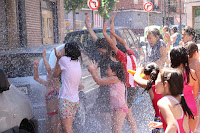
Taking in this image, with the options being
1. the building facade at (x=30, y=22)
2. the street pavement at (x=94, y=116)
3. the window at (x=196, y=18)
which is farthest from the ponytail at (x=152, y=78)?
the window at (x=196, y=18)

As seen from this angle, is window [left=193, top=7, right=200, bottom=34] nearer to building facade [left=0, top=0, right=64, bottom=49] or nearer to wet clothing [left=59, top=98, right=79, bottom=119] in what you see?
building facade [left=0, top=0, right=64, bottom=49]

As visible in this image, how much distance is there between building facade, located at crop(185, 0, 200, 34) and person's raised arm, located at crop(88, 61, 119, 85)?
2812 centimetres

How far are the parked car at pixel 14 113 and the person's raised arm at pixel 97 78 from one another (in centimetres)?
85

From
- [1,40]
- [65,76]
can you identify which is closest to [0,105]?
[65,76]

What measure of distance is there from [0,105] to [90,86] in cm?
296

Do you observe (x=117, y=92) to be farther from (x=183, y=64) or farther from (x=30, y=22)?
(x=30, y=22)

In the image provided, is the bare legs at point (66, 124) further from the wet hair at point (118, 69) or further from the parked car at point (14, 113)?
the wet hair at point (118, 69)

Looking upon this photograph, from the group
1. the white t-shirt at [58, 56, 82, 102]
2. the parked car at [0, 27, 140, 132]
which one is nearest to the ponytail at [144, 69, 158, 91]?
the white t-shirt at [58, 56, 82, 102]

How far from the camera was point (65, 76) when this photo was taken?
4.46m

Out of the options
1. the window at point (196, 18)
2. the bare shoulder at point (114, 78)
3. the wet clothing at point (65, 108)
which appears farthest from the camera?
the window at point (196, 18)

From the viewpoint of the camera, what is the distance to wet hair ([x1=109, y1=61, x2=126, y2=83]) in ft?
15.1

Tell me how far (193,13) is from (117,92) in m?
28.6

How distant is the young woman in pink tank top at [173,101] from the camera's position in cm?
293

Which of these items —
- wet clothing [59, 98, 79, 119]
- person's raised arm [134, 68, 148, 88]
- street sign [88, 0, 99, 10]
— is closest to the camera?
person's raised arm [134, 68, 148, 88]
